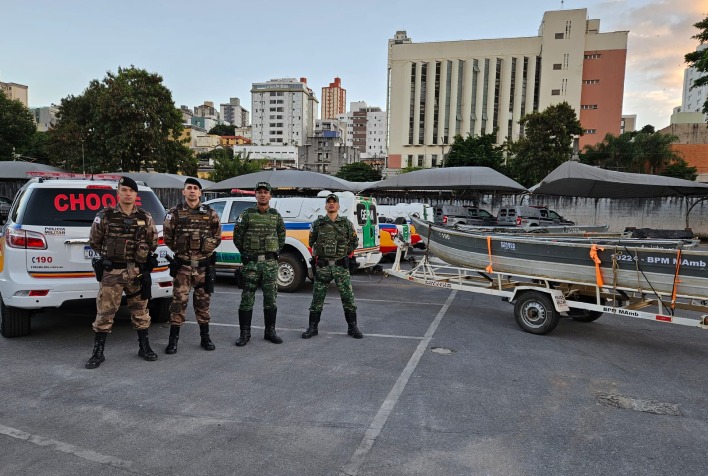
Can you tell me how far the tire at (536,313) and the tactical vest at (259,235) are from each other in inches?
142

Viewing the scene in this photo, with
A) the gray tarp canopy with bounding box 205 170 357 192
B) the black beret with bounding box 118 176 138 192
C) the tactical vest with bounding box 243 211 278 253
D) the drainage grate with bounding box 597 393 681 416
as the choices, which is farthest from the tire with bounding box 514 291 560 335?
the gray tarp canopy with bounding box 205 170 357 192

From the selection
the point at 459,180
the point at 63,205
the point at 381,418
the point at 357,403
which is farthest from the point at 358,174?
the point at 381,418

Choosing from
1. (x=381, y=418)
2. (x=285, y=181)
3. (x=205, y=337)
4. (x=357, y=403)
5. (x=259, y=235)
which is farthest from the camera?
(x=285, y=181)

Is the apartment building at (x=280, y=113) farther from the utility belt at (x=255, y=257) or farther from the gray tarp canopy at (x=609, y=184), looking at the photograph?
the utility belt at (x=255, y=257)

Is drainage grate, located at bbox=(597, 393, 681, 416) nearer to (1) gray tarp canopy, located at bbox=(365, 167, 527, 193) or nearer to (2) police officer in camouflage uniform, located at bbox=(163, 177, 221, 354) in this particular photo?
(2) police officer in camouflage uniform, located at bbox=(163, 177, 221, 354)

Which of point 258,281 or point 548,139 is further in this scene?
point 548,139

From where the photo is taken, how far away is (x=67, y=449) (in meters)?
3.13

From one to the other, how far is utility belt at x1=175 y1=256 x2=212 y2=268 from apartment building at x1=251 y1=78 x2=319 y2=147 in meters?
139

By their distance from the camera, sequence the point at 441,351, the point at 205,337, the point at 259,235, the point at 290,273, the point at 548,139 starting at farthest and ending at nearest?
the point at 548,139 → the point at 290,273 → the point at 259,235 → the point at 441,351 → the point at 205,337

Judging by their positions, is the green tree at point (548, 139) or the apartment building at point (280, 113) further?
the apartment building at point (280, 113)

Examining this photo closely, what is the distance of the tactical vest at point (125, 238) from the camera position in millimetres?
4688

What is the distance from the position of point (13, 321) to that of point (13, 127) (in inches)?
1772

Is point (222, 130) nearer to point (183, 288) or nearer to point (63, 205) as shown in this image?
point (63, 205)

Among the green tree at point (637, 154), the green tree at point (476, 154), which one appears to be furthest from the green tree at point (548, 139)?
the green tree at point (637, 154)
